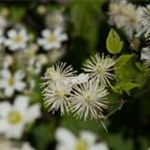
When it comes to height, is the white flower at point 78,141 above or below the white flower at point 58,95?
above

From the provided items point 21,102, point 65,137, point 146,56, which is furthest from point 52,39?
point 146,56

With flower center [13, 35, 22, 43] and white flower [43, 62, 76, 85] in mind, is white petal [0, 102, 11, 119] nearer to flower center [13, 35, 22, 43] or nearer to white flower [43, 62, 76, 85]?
flower center [13, 35, 22, 43]

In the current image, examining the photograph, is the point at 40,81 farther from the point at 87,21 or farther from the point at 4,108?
the point at 87,21

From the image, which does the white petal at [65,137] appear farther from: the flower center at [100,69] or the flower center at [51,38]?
the flower center at [100,69]

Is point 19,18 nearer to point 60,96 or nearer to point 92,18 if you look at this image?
point 92,18

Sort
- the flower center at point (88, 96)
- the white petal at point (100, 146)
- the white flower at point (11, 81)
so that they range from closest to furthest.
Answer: the flower center at point (88, 96) < the white petal at point (100, 146) < the white flower at point (11, 81)

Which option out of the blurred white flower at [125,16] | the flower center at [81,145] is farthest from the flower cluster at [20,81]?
the blurred white flower at [125,16]
